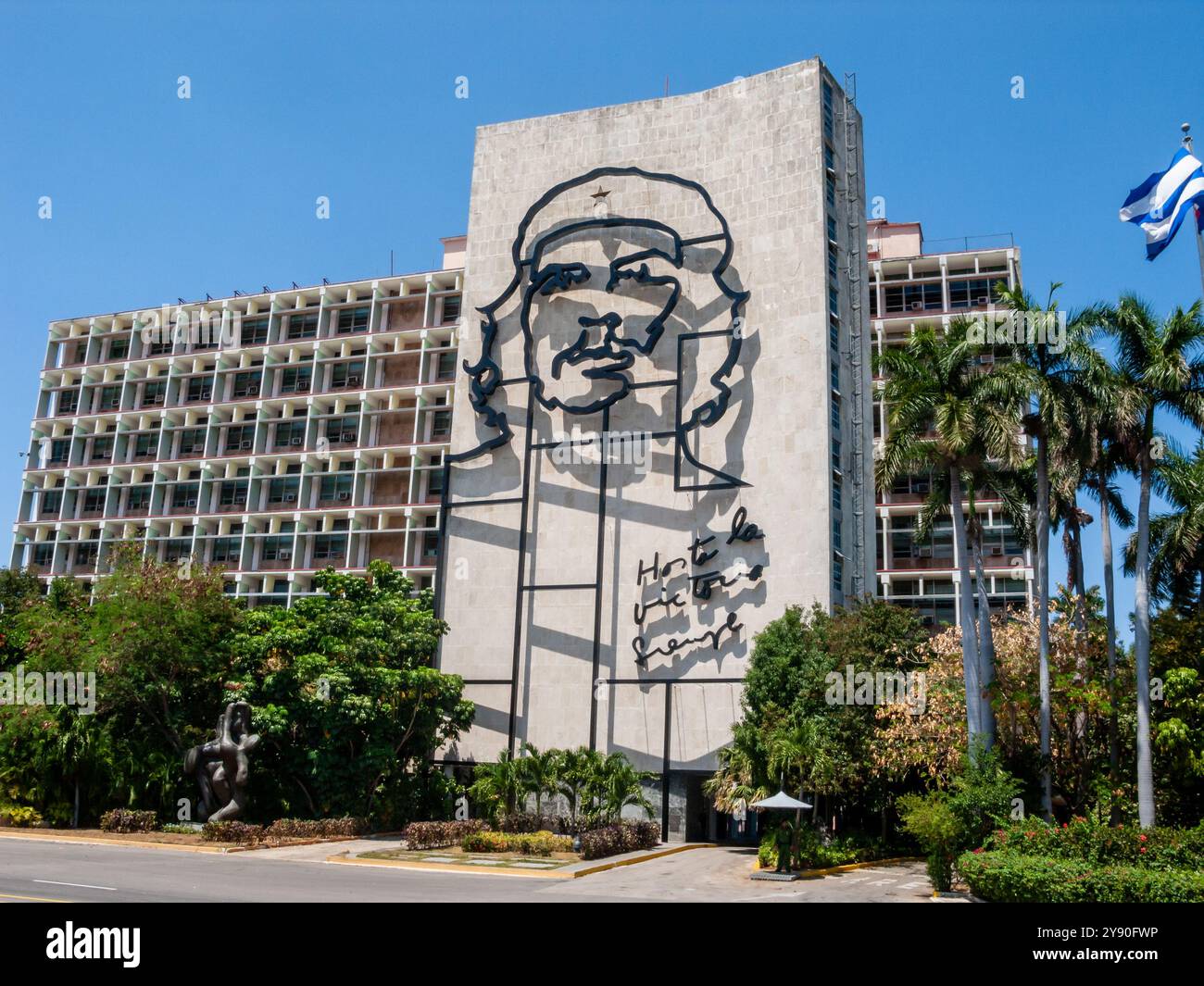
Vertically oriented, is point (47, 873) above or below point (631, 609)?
below

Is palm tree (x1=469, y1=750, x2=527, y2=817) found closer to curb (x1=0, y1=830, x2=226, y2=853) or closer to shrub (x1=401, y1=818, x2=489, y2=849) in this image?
shrub (x1=401, y1=818, x2=489, y2=849)

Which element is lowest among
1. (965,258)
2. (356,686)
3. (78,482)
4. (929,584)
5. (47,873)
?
(47,873)

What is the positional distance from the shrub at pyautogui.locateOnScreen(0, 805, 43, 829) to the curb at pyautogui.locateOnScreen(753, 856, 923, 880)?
30.0 meters

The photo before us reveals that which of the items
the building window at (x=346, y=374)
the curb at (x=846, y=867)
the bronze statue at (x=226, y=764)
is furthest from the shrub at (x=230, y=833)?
the building window at (x=346, y=374)

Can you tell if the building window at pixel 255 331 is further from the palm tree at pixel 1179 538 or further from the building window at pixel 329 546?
the palm tree at pixel 1179 538

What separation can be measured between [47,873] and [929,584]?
2424 inches

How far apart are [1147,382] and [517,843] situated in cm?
2578

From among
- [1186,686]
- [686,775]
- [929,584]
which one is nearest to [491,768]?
[686,775]

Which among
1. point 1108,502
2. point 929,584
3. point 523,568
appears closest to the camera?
point 1108,502

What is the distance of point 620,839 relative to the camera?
38281 mm

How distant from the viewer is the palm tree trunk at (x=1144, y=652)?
29.8 meters

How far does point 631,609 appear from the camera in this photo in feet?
160

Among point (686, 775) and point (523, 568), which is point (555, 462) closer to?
point (523, 568)

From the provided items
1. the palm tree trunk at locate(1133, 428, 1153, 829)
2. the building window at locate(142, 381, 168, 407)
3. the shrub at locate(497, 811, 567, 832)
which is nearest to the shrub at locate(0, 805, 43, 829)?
the shrub at locate(497, 811, 567, 832)
